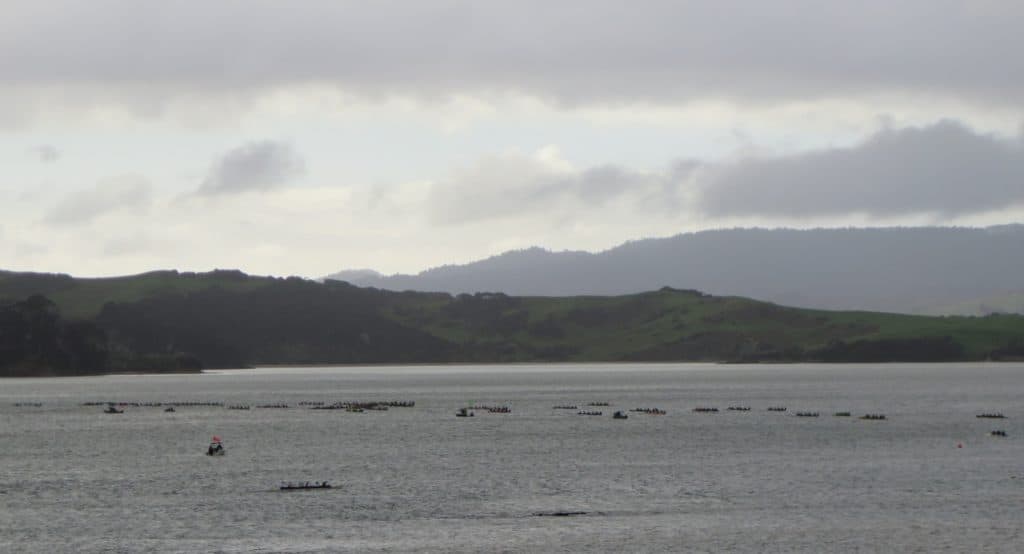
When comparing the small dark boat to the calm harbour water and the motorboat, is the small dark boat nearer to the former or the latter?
the calm harbour water

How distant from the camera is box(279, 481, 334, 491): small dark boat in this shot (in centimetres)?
9556

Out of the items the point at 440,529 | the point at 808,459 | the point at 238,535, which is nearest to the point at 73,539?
the point at 238,535

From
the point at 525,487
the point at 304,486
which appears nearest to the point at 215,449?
the point at 304,486

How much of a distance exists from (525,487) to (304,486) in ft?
49.7

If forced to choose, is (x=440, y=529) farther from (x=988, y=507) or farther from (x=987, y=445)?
(x=987, y=445)

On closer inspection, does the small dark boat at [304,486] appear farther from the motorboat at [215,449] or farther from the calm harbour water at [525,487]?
the motorboat at [215,449]

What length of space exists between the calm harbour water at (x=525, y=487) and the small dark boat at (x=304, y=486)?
119cm

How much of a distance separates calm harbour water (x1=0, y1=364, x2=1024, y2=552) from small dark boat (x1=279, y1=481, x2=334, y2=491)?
46.7 inches

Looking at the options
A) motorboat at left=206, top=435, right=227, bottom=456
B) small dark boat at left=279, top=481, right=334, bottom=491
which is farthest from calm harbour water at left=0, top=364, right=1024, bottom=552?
small dark boat at left=279, top=481, right=334, bottom=491

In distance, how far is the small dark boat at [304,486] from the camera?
95562 millimetres

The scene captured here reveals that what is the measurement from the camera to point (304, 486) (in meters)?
96.8

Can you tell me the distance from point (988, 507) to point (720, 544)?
20.3m

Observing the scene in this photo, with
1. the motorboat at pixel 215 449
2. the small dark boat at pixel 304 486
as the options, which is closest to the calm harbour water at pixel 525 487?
the motorboat at pixel 215 449

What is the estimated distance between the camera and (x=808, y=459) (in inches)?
4466
